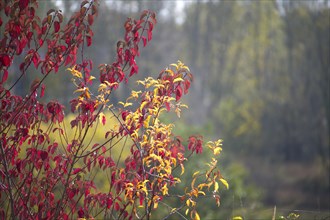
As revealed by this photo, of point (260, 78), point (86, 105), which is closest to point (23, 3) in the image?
point (86, 105)

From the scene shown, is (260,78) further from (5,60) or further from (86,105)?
(5,60)

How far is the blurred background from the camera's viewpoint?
70.0 ft

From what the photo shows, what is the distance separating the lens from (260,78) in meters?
27.2

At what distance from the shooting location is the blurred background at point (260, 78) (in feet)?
70.0

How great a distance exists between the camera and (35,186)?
11.8 ft

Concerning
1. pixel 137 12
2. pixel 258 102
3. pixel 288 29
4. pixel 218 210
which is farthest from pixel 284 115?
pixel 218 210

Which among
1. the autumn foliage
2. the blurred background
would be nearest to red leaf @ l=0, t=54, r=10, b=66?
the autumn foliage

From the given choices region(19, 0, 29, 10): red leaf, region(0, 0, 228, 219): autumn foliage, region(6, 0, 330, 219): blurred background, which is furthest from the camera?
region(6, 0, 330, 219): blurred background

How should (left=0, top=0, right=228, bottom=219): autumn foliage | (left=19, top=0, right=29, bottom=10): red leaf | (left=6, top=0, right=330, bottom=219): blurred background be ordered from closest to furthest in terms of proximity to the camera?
(left=19, top=0, right=29, bottom=10): red leaf
(left=0, top=0, right=228, bottom=219): autumn foliage
(left=6, top=0, right=330, bottom=219): blurred background

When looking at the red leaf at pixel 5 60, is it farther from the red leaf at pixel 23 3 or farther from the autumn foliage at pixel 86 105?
the red leaf at pixel 23 3

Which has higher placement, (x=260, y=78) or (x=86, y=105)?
(x=260, y=78)

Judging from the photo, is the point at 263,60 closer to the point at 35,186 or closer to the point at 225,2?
the point at 225,2

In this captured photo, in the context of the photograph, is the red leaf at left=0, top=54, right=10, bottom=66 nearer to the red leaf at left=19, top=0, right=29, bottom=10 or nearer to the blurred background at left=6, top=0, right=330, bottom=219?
the red leaf at left=19, top=0, right=29, bottom=10

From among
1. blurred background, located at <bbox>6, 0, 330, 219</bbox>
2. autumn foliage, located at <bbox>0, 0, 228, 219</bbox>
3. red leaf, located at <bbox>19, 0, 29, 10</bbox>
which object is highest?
blurred background, located at <bbox>6, 0, 330, 219</bbox>
